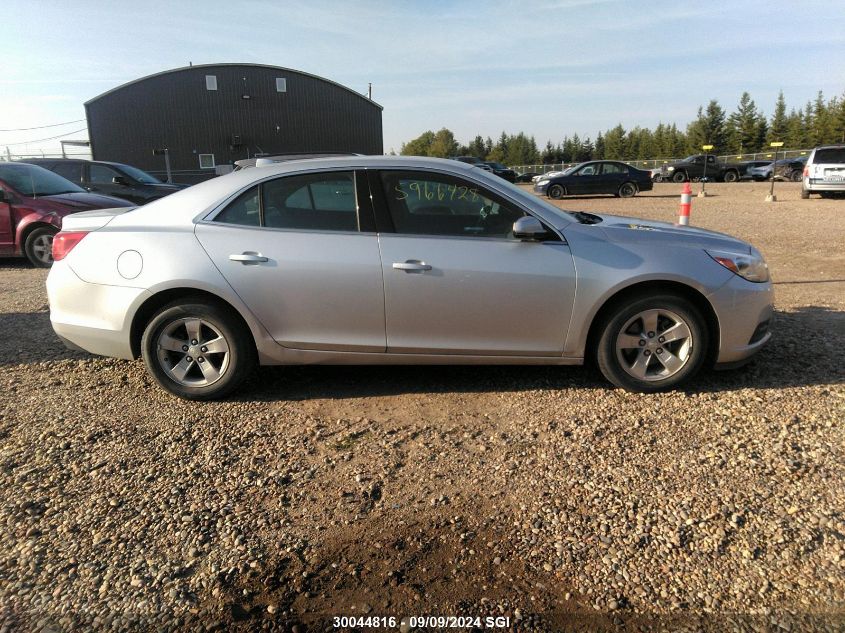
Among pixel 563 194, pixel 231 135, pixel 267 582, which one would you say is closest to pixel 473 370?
pixel 267 582

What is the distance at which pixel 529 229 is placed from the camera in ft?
12.1

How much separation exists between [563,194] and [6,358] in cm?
2118

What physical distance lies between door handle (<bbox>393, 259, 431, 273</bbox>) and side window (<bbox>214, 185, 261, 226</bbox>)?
956 mm

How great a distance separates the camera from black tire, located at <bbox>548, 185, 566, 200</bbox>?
76.3 ft

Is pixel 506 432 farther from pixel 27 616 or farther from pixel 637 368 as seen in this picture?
pixel 27 616

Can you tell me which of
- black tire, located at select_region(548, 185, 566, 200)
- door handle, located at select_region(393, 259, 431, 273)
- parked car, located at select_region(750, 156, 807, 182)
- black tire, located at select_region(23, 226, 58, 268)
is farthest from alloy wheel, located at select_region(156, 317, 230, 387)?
parked car, located at select_region(750, 156, 807, 182)

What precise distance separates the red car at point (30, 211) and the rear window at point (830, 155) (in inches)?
763

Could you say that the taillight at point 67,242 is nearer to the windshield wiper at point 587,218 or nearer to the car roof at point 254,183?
the car roof at point 254,183

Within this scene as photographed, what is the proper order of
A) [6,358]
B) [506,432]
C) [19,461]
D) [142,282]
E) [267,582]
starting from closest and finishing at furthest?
[267,582] → [19,461] → [506,432] → [142,282] → [6,358]

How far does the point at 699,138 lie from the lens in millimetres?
70062

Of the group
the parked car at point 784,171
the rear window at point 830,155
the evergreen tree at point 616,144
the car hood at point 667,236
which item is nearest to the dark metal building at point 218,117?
the parked car at point 784,171

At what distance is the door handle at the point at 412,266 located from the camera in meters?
3.69

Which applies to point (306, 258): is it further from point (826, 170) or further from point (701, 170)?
point (701, 170)

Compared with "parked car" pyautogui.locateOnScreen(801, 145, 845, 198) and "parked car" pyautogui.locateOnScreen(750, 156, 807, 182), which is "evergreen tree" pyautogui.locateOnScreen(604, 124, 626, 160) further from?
"parked car" pyautogui.locateOnScreen(801, 145, 845, 198)
